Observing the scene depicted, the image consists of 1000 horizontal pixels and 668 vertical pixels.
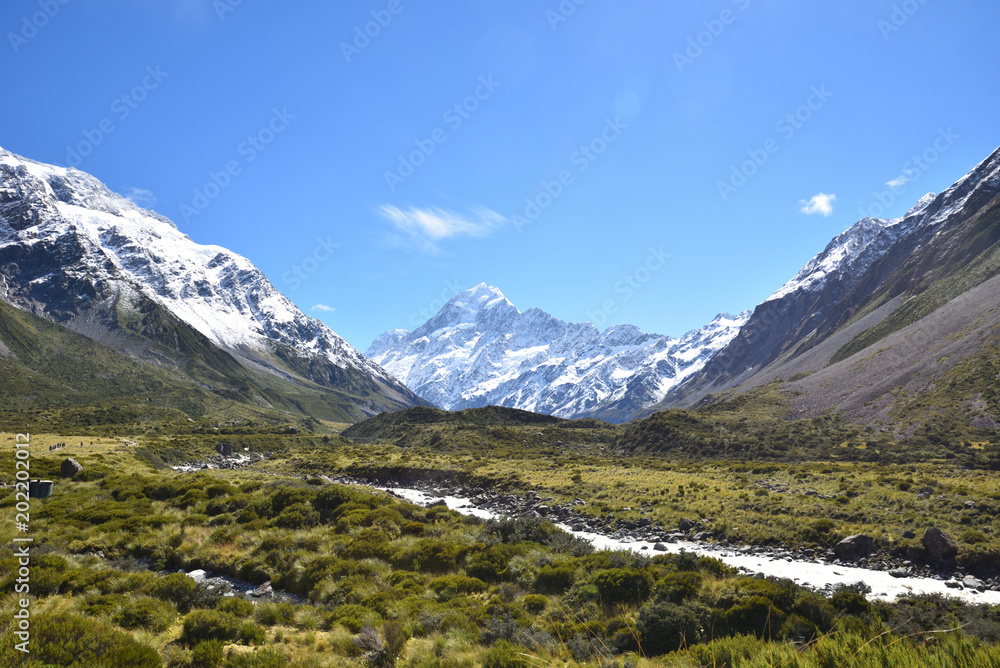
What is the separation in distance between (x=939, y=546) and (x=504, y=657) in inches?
1011

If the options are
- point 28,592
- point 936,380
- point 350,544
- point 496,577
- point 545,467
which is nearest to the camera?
point 28,592

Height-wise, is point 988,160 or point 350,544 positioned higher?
point 988,160

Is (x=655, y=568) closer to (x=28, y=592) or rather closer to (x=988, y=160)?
(x=28, y=592)

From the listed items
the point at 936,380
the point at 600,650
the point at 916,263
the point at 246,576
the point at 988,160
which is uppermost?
the point at 988,160

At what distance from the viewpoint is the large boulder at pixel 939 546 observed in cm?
2314

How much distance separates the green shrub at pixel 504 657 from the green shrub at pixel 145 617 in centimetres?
1060

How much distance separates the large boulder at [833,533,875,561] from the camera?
2525 cm

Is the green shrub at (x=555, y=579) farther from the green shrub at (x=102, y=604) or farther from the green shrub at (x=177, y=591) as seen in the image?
the green shrub at (x=102, y=604)

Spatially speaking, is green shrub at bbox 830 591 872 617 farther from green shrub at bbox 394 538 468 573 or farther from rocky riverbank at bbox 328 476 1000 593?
green shrub at bbox 394 538 468 573

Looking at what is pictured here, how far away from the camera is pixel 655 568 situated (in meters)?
19.7

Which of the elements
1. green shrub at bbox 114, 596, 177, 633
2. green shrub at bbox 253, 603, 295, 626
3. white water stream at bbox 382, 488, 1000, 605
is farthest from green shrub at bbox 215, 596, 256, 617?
white water stream at bbox 382, 488, 1000, 605

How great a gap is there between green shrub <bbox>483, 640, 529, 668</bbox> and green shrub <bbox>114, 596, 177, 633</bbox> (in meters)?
10.6

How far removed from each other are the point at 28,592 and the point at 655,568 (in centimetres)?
2386

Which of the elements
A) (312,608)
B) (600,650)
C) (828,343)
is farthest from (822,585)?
(828,343)
